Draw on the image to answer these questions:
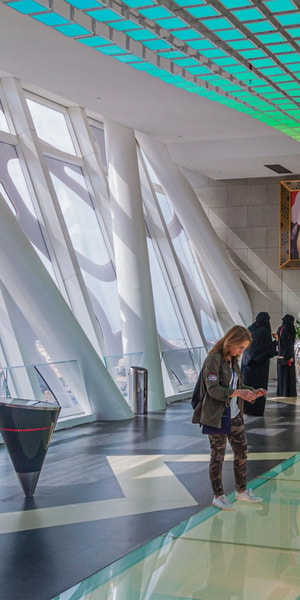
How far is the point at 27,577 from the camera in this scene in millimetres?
5473

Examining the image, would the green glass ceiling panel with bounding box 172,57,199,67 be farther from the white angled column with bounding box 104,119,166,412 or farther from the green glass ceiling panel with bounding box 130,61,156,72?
the white angled column with bounding box 104,119,166,412

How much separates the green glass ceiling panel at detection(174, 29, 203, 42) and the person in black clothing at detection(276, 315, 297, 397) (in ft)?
30.8

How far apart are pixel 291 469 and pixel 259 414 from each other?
18.7 feet

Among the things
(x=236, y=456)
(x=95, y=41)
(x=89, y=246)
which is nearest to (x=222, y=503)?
(x=236, y=456)

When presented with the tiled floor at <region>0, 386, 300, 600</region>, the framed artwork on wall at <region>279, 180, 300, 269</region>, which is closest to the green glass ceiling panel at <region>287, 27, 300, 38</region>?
the tiled floor at <region>0, 386, 300, 600</region>

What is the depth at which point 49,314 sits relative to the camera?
1162 cm

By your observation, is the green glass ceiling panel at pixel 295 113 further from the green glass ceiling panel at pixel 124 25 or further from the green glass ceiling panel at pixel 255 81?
the green glass ceiling panel at pixel 124 25

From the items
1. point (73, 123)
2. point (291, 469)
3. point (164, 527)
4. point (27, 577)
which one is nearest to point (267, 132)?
point (73, 123)

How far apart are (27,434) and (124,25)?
3.87 meters

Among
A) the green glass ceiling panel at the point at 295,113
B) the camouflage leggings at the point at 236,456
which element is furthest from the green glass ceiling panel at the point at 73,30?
the green glass ceiling panel at the point at 295,113

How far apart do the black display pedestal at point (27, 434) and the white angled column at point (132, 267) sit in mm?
6912

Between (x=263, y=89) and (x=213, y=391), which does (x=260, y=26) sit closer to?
(x=263, y=89)

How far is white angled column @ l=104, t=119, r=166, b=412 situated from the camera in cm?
1494

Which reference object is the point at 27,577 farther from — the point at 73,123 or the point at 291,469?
the point at 73,123
